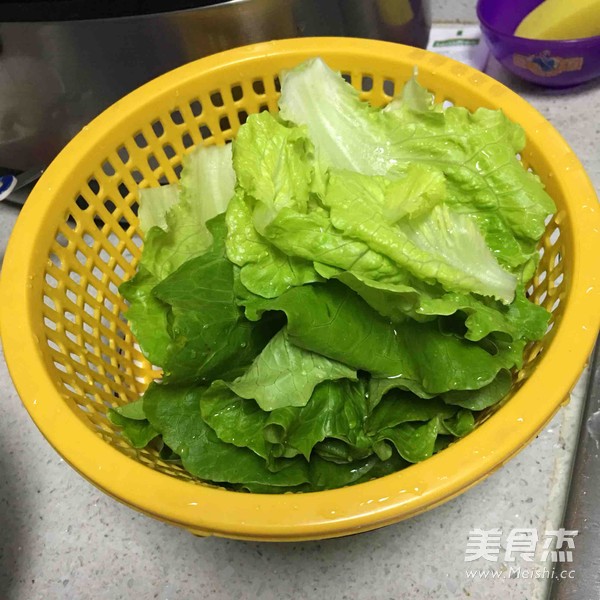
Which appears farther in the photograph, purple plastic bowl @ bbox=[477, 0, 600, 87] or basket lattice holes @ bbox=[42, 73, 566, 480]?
purple plastic bowl @ bbox=[477, 0, 600, 87]

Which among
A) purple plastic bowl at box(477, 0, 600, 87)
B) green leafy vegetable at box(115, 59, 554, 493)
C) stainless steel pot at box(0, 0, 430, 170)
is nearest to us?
green leafy vegetable at box(115, 59, 554, 493)

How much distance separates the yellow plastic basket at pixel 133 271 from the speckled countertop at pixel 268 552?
0.43 feet

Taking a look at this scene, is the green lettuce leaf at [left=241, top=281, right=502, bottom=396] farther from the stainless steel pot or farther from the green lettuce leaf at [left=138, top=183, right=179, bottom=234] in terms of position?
the stainless steel pot

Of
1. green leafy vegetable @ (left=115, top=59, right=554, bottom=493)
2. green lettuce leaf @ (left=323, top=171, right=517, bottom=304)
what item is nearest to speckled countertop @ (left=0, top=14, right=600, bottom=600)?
green leafy vegetable @ (left=115, top=59, right=554, bottom=493)

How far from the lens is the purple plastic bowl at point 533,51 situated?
865mm

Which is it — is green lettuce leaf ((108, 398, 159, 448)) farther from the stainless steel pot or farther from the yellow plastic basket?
the stainless steel pot

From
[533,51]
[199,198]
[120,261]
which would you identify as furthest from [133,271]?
[533,51]

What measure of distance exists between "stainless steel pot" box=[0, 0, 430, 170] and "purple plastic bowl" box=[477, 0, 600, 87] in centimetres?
16

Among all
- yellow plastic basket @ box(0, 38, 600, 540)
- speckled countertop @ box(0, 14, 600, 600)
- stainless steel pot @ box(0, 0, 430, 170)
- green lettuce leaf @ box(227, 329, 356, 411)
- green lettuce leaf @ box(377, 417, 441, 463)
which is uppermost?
stainless steel pot @ box(0, 0, 430, 170)

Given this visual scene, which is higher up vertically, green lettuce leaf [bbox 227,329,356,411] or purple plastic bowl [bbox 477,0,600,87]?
purple plastic bowl [bbox 477,0,600,87]

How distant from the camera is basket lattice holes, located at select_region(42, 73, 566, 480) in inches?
24.2

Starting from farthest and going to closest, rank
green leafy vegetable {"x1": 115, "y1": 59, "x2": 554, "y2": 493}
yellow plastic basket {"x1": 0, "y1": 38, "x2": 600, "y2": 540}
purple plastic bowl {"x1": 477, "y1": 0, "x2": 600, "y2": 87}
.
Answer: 1. purple plastic bowl {"x1": 477, "y1": 0, "x2": 600, "y2": 87}
2. green leafy vegetable {"x1": 115, "y1": 59, "x2": 554, "y2": 493}
3. yellow plastic basket {"x1": 0, "y1": 38, "x2": 600, "y2": 540}

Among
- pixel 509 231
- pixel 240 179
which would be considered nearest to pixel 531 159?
pixel 509 231

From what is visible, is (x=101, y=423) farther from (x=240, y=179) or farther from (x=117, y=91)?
(x=117, y=91)
